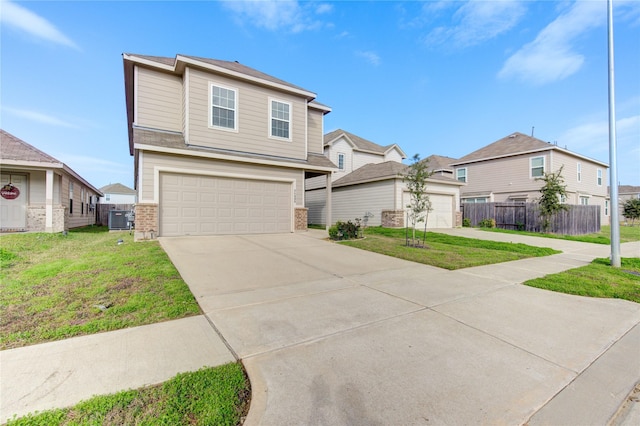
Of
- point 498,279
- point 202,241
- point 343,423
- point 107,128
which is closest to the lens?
point 343,423

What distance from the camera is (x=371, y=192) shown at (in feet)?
55.8

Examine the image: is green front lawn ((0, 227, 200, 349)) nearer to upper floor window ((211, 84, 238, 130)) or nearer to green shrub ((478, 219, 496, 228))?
upper floor window ((211, 84, 238, 130))

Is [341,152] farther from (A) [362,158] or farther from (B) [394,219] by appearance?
(B) [394,219]

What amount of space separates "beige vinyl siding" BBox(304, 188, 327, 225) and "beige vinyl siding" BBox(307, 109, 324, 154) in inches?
186

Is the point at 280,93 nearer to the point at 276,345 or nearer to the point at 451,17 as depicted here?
the point at 451,17

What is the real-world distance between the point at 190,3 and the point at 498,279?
1248cm

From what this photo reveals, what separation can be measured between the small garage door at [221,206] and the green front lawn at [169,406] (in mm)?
8692

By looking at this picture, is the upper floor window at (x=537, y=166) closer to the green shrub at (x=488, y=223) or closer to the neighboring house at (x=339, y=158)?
the green shrub at (x=488, y=223)

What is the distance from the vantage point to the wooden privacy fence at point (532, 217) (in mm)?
16078

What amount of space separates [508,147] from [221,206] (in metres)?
23.0

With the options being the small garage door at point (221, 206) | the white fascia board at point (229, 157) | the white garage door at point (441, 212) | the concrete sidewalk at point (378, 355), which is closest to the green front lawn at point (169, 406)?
the concrete sidewalk at point (378, 355)

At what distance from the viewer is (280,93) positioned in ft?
40.4

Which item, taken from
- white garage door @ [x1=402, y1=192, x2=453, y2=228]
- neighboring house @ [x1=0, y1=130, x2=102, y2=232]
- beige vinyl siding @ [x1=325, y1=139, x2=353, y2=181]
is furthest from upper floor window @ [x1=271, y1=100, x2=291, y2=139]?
white garage door @ [x1=402, y1=192, x2=453, y2=228]

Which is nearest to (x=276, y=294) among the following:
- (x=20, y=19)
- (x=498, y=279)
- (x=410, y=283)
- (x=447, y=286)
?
(x=410, y=283)
